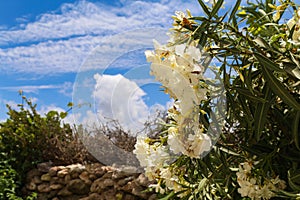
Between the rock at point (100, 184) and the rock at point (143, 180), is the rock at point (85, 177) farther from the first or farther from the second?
the rock at point (143, 180)

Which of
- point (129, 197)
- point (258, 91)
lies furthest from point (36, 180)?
point (258, 91)

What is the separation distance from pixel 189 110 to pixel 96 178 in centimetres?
345

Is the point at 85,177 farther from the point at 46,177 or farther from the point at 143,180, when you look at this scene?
the point at 143,180

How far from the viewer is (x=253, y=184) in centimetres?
157

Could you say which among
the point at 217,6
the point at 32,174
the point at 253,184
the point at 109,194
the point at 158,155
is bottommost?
the point at 253,184

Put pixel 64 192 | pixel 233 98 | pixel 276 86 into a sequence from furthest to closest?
pixel 64 192 < pixel 233 98 < pixel 276 86

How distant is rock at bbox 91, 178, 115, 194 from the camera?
166 inches

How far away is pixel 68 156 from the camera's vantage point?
16.1 feet

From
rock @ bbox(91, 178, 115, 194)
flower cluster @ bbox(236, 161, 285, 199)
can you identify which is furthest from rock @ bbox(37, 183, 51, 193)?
flower cluster @ bbox(236, 161, 285, 199)

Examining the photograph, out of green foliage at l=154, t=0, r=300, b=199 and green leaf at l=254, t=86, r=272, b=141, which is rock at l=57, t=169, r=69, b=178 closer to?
green foliage at l=154, t=0, r=300, b=199

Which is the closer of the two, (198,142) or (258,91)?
(198,142)

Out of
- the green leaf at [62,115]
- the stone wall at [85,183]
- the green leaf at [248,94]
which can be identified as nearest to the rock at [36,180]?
the stone wall at [85,183]

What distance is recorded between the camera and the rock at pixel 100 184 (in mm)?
4227

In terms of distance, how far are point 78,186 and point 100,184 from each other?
38cm
